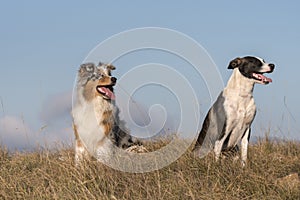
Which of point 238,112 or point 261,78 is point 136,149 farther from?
point 261,78

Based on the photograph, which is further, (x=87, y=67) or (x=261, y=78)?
(x=261, y=78)

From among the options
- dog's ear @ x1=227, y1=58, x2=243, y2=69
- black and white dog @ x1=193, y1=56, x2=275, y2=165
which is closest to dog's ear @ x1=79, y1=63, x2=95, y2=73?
black and white dog @ x1=193, y1=56, x2=275, y2=165

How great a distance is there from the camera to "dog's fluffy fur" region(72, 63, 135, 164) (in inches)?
292

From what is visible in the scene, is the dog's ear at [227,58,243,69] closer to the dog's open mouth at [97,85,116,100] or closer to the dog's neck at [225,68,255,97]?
the dog's neck at [225,68,255,97]

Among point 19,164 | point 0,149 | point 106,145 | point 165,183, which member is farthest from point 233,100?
point 0,149

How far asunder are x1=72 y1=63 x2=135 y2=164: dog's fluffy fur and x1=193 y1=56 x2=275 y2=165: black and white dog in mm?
1501

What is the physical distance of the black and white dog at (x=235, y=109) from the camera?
7.89 m

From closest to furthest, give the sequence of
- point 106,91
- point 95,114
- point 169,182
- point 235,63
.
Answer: point 169,182, point 106,91, point 95,114, point 235,63

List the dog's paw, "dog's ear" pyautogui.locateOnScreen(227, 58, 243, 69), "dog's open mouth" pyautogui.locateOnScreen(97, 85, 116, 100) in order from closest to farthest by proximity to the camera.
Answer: "dog's open mouth" pyautogui.locateOnScreen(97, 85, 116, 100) → the dog's paw → "dog's ear" pyautogui.locateOnScreen(227, 58, 243, 69)

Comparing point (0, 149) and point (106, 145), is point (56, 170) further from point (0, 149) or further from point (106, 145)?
point (0, 149)

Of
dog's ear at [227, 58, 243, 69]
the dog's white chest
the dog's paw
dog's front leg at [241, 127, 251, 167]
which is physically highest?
dog's ear at [227, 58, 243, 69]

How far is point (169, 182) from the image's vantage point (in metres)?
5.45

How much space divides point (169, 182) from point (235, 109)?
2.85 metres

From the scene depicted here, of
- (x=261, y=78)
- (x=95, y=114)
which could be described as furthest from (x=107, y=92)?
(x=261, y=78)
